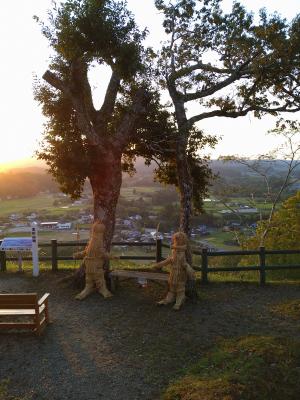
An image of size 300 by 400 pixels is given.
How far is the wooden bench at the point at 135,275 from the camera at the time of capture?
1069 cm

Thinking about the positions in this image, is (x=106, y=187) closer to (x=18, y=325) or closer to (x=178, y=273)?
(x=178, y=273)

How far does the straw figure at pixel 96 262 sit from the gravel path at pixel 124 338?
0.26 meters

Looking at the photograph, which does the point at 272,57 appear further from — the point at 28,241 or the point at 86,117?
the point at 28,241

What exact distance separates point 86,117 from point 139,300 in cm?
504

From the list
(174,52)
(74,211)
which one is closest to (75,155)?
(174,52)

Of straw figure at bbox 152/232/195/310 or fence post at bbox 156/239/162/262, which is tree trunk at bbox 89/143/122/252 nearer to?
fence post at bbox 156/239/162/262

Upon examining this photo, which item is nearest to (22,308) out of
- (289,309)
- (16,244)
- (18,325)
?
(18,325)

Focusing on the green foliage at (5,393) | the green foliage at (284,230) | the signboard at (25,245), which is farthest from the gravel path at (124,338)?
the green foliage at (284,230)

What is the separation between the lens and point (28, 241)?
13.1 metres

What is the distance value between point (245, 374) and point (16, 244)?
892 cm

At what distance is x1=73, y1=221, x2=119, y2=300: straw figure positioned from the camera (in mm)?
10711

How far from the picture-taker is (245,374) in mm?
6328

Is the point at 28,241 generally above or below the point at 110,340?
above

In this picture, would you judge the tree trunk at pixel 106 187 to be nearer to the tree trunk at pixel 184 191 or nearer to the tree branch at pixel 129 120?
the tree branch at pixel 129 120
